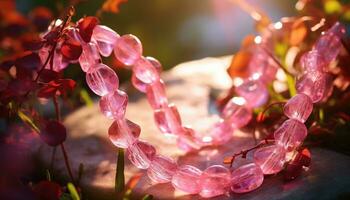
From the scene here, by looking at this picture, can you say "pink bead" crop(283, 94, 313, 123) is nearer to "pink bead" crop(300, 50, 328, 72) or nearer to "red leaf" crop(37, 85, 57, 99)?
"pink bead" crop(300, 50, 328, 72)

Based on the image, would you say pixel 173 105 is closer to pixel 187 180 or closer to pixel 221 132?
pixel 221 132

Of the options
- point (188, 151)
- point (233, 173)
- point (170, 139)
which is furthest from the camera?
point (170, 139)

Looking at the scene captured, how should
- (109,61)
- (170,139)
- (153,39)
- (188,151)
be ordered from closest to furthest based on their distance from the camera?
1. (188,151)
2. (170,139)
3. (109,61)
4. (153,39)

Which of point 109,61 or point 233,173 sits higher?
point 233,173

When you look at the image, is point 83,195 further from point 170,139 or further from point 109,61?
point 109,61

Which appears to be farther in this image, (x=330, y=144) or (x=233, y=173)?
(x=330, y=144)

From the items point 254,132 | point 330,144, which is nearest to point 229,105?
point 254,132

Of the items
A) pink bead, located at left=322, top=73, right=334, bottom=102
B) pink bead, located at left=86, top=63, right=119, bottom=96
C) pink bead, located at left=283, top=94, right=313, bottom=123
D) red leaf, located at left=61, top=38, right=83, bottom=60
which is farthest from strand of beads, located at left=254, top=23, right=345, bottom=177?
red leaf, located at left=61, top=38, right=83, bottom=60
